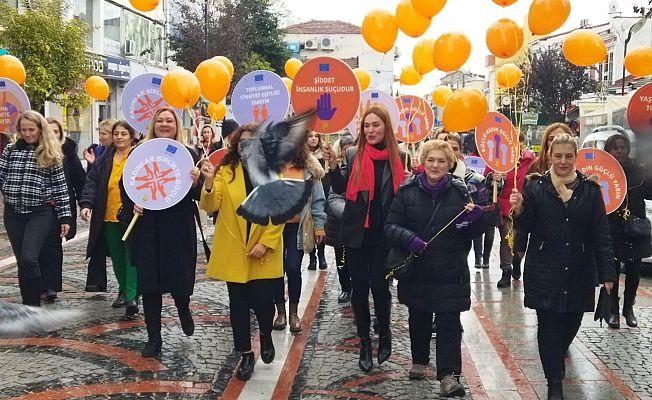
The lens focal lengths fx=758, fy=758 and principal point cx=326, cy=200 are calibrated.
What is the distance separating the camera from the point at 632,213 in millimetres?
6984

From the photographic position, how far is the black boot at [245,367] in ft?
17.6

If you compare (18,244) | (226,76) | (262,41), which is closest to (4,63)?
(226,76)

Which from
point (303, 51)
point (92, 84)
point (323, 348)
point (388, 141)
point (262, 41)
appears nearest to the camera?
point (388, 141)

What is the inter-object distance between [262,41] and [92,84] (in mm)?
33244

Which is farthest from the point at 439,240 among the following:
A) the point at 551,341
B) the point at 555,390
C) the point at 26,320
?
the point at 26,320

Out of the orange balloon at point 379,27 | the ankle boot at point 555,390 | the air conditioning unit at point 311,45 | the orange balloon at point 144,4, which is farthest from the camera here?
the air conditioning unit at point 311,45

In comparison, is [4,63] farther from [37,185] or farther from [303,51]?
A: [303,51]

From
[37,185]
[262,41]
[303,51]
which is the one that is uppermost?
[303,51]

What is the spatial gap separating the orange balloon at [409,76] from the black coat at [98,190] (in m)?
6.63

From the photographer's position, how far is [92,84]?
516 inches

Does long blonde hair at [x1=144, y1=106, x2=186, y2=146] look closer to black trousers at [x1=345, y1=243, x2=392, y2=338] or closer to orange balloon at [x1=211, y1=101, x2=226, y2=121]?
black trousers at [x1=345, y1=243, x2=392, y2=338]

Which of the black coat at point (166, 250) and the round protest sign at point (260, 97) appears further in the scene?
the round protest sign at point (260, 97)

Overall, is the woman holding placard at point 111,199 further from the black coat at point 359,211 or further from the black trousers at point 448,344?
the black trousers at point 448,344

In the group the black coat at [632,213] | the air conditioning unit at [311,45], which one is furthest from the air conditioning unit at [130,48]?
the air conditioning unit at [311,45]
